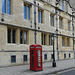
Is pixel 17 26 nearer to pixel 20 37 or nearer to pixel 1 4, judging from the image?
pixel 20 37

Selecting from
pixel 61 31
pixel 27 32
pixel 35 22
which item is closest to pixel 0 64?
pixel 27 32

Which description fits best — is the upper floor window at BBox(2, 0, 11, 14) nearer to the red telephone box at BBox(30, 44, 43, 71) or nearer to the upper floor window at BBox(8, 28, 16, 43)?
the upper floor window at BBox(8, 28, 16, 43)

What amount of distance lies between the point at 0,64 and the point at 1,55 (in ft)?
2.83

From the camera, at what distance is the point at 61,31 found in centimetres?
2164

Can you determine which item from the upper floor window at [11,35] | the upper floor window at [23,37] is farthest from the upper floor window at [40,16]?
the upper floor window at [11,35]

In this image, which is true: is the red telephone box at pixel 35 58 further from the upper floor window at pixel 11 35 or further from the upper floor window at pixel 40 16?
the upper floor window at pixel 40 16

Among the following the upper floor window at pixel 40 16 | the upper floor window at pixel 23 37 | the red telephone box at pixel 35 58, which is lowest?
the red telephone box at pixel 35 58

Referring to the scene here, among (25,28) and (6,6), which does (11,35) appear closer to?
(25,28)

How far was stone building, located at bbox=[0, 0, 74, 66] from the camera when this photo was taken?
499 inches

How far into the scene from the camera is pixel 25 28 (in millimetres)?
14773

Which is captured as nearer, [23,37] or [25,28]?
[25,28]

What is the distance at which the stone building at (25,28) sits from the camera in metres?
12.7

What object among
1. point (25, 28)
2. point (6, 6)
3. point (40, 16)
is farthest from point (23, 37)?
point (40, 16)

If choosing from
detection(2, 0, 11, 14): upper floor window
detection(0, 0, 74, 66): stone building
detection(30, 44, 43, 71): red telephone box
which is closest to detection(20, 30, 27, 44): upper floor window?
detection(0, 0, 74, 66): stone building
